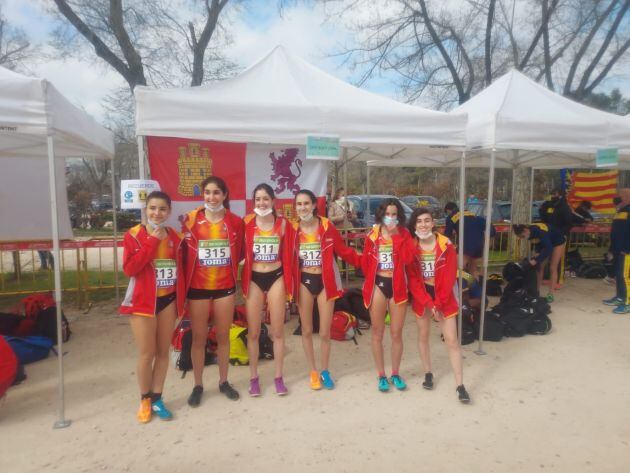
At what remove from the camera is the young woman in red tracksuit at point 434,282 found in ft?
11.0

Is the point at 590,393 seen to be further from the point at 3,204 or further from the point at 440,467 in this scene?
the point at 3,204

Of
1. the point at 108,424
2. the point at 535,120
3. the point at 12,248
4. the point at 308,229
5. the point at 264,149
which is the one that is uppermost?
the point at 535,120

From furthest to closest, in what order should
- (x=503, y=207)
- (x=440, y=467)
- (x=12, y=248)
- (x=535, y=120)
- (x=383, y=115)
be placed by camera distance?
(x=503, y=207)
(x=12, y=248)
(x=535, y=120)
(x=383, y=115)
(x=440, y=467)

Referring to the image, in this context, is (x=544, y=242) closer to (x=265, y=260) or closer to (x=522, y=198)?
(x=522, y=198)

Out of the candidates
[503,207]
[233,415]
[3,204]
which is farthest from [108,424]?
[503,207]

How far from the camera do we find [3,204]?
671cm

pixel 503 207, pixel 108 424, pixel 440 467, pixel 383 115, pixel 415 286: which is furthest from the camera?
pixel 503 207

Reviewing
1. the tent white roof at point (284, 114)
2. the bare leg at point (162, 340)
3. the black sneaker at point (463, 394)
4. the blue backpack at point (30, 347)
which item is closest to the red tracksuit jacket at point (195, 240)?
the bare leg at point (162, 340)

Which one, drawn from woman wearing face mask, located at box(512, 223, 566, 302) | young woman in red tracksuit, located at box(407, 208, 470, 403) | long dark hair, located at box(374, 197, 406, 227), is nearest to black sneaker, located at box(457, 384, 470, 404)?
young woman in red tracksuit, located at box(407, 208, 470, 403)

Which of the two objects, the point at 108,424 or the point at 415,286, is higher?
the point at 415,286

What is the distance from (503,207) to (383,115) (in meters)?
12.6

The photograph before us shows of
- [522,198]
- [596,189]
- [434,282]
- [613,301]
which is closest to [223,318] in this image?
[434,282]

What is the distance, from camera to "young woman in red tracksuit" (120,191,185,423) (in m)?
2.86

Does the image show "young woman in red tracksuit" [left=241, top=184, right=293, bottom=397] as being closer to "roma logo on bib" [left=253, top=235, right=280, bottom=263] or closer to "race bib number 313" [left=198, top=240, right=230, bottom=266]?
"roma logo on bib" [left=253, top=235, right=280, bottom=263]
